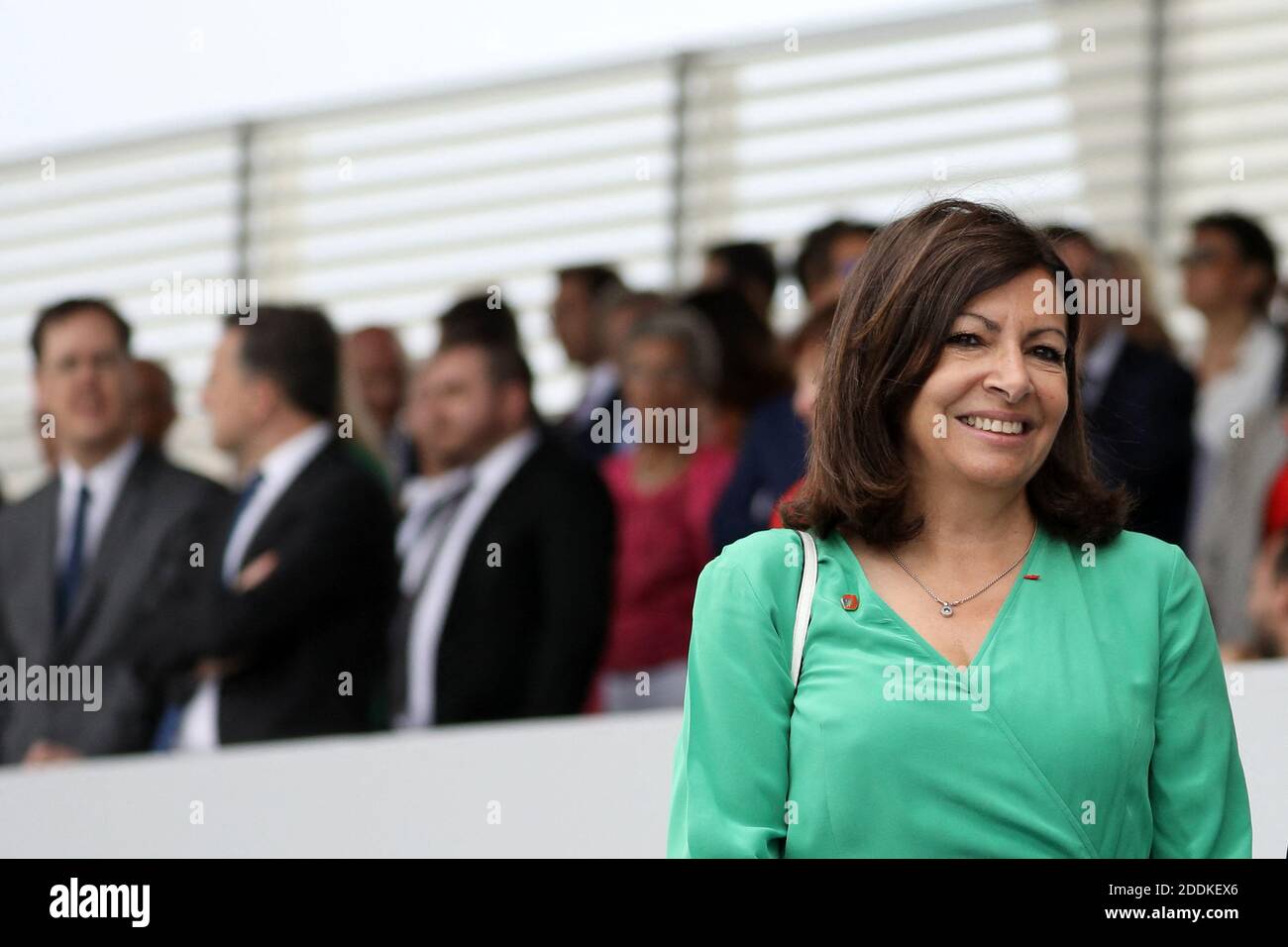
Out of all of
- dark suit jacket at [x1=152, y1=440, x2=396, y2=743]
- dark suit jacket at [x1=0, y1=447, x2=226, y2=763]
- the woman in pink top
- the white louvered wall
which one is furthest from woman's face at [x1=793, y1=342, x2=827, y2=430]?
the white louvered wall

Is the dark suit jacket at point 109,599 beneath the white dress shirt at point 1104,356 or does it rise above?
beneath

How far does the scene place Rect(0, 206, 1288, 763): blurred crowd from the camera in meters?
5.17

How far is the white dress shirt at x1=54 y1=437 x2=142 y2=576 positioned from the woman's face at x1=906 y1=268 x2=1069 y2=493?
3.83 m

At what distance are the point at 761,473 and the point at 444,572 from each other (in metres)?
0.92

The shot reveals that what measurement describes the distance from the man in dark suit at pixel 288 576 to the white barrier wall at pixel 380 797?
130 mm

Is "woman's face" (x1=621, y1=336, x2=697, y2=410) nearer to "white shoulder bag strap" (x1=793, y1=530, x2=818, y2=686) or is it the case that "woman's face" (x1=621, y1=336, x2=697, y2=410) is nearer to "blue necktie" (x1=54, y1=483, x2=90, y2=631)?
"blue necktie" (x1=54, y1=483, x2=90, y2=631)

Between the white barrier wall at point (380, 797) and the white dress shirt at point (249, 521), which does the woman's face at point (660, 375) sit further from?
the white barrier wall at point (380, 797)

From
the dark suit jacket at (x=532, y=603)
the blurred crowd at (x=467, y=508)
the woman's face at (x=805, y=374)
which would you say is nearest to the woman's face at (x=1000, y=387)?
the woman's face at (x=805, y=374)

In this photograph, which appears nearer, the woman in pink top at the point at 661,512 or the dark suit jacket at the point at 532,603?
the dark suit jacket at the point at 532,603

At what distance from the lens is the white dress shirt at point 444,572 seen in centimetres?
539

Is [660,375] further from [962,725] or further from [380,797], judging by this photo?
[962,725]

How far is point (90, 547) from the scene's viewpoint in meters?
5.71
